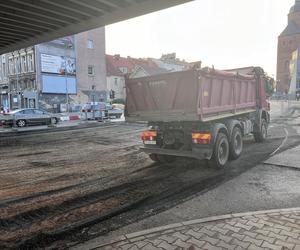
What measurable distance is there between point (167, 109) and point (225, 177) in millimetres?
2341

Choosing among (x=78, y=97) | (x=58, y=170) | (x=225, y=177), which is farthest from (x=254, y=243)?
(x=78, y=97)

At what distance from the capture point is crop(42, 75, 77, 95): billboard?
36812mm

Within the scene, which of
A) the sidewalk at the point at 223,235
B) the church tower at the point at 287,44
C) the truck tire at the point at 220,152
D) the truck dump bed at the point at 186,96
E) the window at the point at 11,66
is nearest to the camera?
the sidewalk at the point at 223,235

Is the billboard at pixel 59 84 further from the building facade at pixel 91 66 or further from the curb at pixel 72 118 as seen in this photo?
the curb at pixel 72 118

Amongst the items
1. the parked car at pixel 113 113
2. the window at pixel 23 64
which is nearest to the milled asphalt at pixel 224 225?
the parked car at pixel 113 113

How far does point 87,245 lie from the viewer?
3809 mm

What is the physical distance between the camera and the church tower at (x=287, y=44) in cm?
8281

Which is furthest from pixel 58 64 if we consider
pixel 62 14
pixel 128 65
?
pixel 128 65

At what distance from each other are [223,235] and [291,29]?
95.6 meters

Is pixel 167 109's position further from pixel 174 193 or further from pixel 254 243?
pixel 254 243

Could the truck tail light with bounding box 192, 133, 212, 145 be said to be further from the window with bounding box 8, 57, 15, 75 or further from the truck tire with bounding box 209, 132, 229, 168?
the window with bounding box 8, 57, 15, 75

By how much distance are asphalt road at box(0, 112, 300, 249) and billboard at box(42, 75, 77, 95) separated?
29.1 meters

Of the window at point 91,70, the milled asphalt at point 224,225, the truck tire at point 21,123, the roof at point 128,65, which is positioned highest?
the roof at point 128,65

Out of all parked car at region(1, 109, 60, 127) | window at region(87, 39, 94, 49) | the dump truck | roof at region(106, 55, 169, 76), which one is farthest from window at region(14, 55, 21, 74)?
the dump truck
